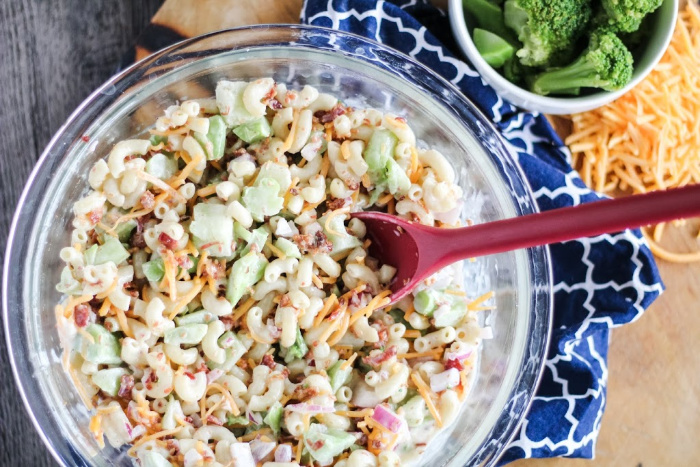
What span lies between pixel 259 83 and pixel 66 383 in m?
0.75

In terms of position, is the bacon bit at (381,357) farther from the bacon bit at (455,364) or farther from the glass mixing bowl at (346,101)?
the glass mixing bowl at (346,101)

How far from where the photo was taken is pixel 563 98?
1749 millimetres

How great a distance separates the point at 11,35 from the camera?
1.88 m

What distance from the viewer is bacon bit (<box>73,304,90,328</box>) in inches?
55.9

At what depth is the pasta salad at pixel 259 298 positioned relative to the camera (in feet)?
4.67

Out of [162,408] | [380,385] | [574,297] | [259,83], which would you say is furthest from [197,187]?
[574,297]

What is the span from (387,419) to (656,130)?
983 mm

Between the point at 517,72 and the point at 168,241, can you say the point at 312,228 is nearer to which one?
the point at 168,241

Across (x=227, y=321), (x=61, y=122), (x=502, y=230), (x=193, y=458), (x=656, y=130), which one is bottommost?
(x=193, y=458)

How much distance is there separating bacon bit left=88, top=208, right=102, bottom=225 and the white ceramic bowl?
915 mm

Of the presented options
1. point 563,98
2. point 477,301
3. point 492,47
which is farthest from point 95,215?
point 563,98

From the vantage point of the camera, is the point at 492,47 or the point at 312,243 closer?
the point at 312,243

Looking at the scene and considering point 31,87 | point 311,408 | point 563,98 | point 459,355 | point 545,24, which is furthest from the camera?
point 31,87

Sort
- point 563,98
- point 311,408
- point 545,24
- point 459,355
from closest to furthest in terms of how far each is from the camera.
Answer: point 311,408 → point 459,355 → point 545,24 → point 563,98
